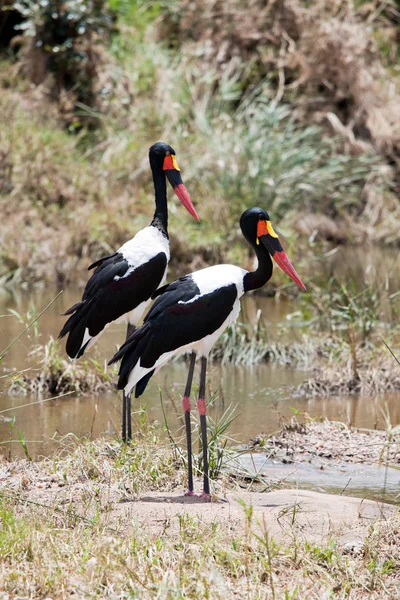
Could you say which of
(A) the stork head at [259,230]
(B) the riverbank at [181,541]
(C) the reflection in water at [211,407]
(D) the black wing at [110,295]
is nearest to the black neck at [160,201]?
(D) the black wing at [110,295]

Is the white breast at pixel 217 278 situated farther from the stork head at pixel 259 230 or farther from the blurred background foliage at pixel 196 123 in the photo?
the blurred background foliage at pixel 196 123

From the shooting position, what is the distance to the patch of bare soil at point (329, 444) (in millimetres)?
5828

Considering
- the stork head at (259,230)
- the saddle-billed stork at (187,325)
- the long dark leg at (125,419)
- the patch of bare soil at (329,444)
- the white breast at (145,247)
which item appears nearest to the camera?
the saddle-billed stork at (187,325)

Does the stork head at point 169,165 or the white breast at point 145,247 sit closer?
the white breast at point 145,247

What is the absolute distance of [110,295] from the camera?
5.92 meters

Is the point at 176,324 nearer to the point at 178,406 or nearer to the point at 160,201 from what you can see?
the point at 160,201

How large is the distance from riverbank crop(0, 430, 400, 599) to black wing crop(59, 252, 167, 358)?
1151 millimetres

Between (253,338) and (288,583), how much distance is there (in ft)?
16.3

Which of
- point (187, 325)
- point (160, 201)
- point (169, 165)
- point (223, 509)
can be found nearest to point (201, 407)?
point (187, 325)

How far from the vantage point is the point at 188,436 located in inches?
188

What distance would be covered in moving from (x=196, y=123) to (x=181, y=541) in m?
11.7

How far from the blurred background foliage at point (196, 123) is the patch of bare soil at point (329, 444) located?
6.37m

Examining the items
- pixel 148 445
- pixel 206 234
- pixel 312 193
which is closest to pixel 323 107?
pixel 312 193

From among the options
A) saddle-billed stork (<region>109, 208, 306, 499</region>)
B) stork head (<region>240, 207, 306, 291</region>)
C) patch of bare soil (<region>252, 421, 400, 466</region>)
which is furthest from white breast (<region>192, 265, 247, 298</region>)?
patch of bare soil (<region>252, 421, 400, 466</region>)
